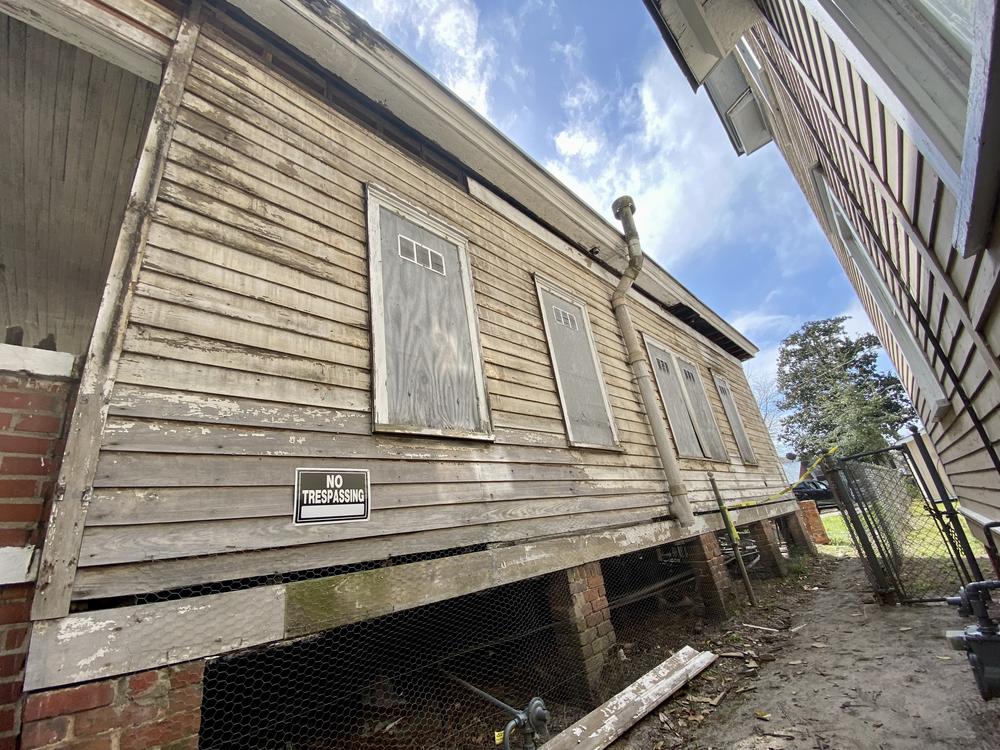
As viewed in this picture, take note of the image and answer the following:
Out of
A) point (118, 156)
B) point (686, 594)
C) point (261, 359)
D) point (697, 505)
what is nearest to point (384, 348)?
point (261, 359)

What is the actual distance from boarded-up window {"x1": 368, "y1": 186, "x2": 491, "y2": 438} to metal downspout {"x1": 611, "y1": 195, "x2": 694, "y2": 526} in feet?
9.63

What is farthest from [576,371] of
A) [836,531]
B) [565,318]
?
[836,531]

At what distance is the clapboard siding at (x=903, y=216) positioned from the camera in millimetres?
1849

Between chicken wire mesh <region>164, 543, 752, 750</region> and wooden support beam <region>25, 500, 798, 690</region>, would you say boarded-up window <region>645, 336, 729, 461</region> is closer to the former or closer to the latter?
chicken wire mesh <region>164, 543, 752, 750</region>

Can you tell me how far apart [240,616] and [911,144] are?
357 centimetres

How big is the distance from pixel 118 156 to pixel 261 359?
2.69 meters

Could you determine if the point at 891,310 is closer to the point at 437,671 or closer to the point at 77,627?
the point at 437,671

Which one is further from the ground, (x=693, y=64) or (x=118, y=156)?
(x=693, y=64)

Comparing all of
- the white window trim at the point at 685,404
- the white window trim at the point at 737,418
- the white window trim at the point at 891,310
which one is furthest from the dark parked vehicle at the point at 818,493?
the white window trim at the point at 891,310

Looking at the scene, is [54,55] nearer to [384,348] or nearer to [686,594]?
[384,348]

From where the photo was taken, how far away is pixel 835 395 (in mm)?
25422

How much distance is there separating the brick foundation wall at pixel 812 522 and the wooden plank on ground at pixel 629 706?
843 cm

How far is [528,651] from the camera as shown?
376cm

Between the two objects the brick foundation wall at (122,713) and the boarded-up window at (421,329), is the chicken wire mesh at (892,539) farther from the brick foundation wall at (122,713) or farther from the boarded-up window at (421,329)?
the brick foundation wall at (122,713)
